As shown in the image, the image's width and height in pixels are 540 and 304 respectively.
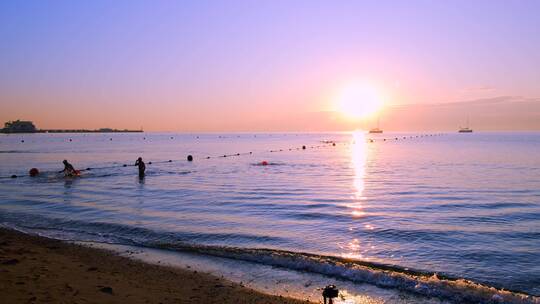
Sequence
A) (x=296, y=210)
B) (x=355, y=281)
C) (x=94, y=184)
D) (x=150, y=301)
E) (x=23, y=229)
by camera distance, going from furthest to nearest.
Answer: (x=94, y=184) → (x=296, y=210) → (x=23, y=229) → (x=355, y=281) → (x=150, y=301)

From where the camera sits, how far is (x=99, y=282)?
10.5 meters

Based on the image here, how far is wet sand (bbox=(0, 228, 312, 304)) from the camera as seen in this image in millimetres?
9344

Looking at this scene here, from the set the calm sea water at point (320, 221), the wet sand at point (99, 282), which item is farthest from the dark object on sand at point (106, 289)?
the calm sea water at point (320, 221)

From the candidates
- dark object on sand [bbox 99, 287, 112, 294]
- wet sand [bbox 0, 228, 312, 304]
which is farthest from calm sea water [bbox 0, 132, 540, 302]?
dark object on sand [bbox 99, 287, 112, 294]

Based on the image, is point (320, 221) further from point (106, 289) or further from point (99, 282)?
point (106, 289)

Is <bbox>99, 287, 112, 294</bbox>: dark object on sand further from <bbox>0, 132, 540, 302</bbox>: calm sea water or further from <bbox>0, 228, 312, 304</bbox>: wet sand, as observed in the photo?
<bbox>0, 132, 540, 302</bbox>: calm sea water

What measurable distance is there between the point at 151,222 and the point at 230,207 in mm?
5401

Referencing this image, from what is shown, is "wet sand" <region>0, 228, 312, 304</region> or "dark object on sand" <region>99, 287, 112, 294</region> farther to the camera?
"dark object on sand" <region>99, 287, 112, 294</region>

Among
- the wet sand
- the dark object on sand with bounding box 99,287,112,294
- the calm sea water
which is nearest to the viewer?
the wet sand

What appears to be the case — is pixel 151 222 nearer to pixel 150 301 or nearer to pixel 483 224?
pixel 150 301

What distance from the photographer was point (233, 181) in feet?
125

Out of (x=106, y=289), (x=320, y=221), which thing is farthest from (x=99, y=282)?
(x=320, y=221)

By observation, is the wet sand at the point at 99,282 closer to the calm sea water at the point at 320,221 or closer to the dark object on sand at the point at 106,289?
the dark object on sand at the point at 106,289

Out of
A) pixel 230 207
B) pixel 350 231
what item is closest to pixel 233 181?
pixel 230 207
